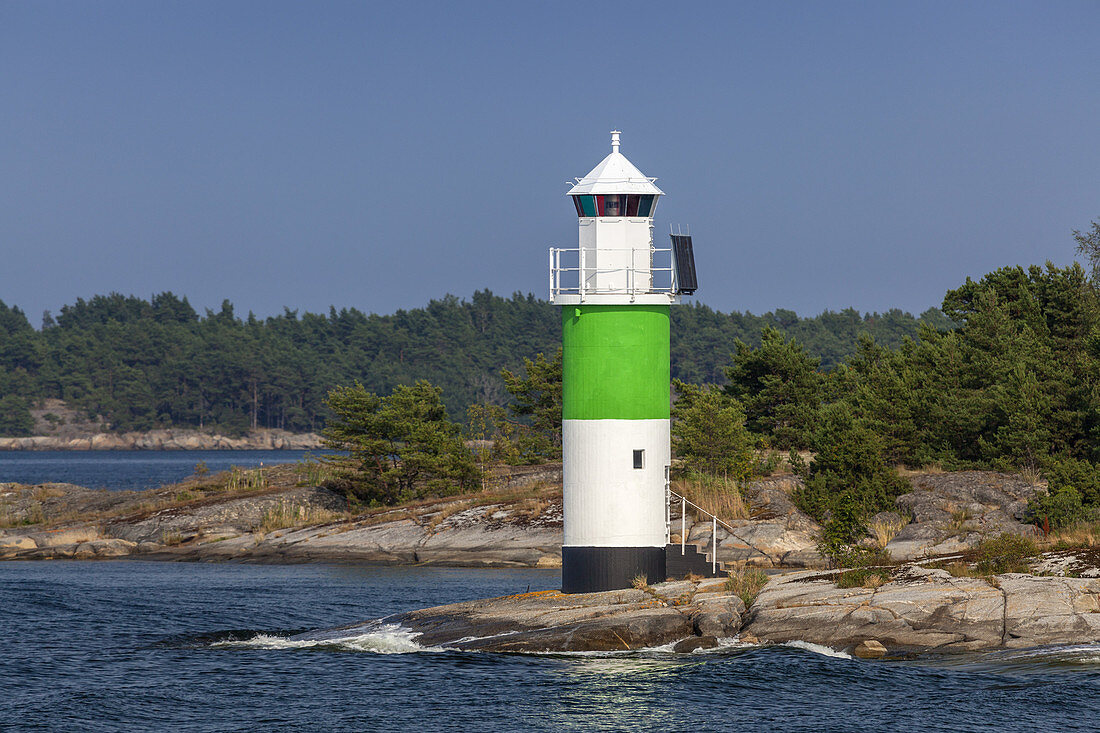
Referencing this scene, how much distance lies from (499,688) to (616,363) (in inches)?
278

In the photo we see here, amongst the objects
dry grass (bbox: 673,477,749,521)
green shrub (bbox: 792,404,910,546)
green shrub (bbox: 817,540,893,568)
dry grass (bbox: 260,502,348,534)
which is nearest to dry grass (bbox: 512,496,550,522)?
dry grass (bbox: 673,477,749,521)

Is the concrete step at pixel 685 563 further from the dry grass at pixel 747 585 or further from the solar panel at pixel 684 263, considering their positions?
the solar panel at pixel 684 263

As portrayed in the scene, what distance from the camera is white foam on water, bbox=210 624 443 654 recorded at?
27.2 metres

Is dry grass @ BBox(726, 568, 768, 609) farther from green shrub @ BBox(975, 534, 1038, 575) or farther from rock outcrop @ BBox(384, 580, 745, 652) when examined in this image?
green shrub @ BBox(975, 534, 1038, 575)

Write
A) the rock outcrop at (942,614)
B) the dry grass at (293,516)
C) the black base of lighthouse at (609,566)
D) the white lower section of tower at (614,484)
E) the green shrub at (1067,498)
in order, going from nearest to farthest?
the rock outcrop at (942,614)
the white lower section of tower at (614,484)
the black base of lighthouse at (609,566)
the green shrub at (1067,498)
the dry grass at (293,516)

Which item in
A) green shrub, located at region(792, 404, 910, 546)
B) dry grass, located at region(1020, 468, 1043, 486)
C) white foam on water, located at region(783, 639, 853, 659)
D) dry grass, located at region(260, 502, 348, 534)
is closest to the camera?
white foam on water, located at region(783, 639, 853, 659)

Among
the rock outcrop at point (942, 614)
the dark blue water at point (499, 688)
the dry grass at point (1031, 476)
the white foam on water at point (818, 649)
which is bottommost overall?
the dark blue water at point (499, 688)

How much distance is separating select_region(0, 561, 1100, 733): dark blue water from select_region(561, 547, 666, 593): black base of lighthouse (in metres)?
2.21

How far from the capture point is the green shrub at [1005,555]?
2623 centimetres

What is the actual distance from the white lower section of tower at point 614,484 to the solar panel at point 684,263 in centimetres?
283

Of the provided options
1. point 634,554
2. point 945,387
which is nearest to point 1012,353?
point 945,387

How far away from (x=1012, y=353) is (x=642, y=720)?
30.7m

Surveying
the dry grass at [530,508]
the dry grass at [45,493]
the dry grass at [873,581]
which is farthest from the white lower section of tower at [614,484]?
the dry grass at [45,493]

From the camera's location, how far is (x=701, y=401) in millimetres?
49000
